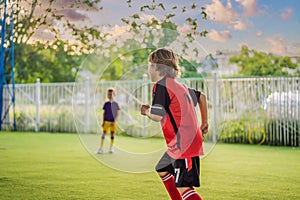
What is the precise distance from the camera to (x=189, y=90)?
11.1 feet

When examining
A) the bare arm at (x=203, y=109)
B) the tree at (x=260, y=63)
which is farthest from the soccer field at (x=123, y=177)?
the tree at (x=260, y=63)

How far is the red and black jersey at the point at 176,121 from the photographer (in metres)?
3.19

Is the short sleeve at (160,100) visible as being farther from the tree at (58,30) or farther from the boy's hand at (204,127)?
the tree at (58,30)

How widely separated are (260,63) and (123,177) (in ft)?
39.4

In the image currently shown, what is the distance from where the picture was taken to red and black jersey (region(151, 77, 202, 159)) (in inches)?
126

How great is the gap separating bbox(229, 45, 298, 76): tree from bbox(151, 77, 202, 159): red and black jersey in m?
13.0

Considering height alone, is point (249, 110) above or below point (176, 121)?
below

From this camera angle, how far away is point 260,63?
55.0ft

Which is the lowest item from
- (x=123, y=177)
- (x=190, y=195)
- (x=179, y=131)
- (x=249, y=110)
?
(x=123, y=177)

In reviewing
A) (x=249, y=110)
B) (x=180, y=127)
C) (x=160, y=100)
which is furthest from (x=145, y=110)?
(x=249, y=110)

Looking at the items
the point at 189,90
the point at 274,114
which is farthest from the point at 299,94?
the point at 189,90

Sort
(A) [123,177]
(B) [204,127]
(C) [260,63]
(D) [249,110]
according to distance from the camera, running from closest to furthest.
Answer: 1. (B) [204,127]
2. (A) [123,177]
3. (D) [249,110]
4. (C) [260,63]

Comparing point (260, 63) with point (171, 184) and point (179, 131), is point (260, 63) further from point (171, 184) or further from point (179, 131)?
point (179, 131)

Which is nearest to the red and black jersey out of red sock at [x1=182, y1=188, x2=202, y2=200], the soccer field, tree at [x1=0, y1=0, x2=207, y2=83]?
red sock at [x1=182, y1=188, x2=202, y2=200]
